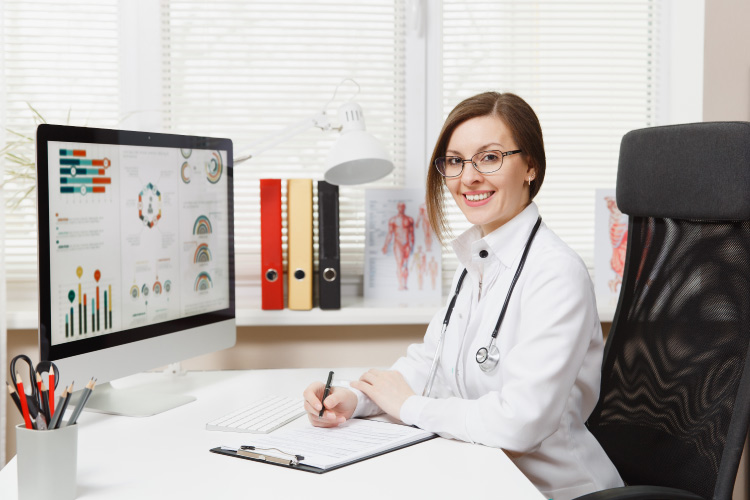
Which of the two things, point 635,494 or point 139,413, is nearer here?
point 635,494

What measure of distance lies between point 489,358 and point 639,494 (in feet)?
1.12

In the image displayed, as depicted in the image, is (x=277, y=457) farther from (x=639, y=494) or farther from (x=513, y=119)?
(x=513, y=119)

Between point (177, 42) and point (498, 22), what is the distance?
1015 millimetres

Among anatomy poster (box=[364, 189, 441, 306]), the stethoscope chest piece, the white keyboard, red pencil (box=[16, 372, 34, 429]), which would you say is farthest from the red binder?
red pencil (box=[16, 372, 34, 429])

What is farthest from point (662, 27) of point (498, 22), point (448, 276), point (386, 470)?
point (386, 470)

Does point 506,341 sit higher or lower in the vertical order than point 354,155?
lower

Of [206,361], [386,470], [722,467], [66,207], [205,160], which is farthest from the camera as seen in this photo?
[206,361]

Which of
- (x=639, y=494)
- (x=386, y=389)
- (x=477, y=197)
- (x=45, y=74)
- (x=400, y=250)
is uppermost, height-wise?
(x=45, y=74)

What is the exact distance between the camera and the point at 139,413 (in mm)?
1375

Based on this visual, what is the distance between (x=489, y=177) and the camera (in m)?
1.42

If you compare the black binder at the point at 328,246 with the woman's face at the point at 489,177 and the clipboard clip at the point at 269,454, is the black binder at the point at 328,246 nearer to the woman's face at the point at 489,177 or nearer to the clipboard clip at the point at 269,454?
the woman's face at the point at 489,177

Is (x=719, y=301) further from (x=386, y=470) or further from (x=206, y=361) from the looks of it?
(x=206, y=361)

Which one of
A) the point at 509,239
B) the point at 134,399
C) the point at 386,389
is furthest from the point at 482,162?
the point at 134,399

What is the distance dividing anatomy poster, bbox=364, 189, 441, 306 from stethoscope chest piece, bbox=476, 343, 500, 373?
0.84m
